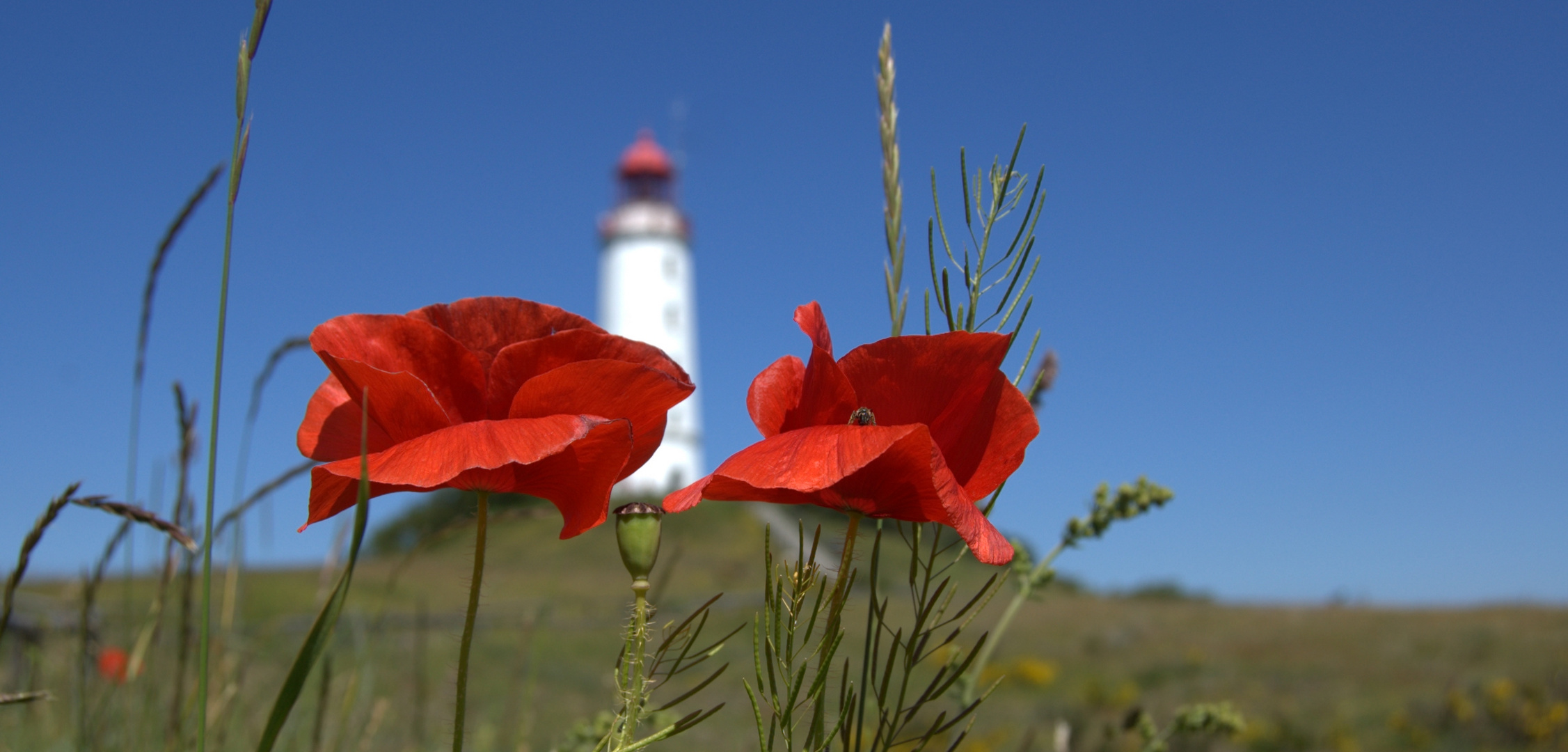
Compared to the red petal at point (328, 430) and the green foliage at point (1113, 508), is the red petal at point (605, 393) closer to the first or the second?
the red petal at point (328, 430)

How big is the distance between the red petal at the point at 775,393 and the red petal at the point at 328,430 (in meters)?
0.34

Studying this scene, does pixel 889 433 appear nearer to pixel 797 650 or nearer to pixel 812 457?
pixel 812 457

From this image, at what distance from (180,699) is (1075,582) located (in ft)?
88.0

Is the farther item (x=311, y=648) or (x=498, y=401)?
(x=498, y=401)

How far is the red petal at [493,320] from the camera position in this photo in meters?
0.82

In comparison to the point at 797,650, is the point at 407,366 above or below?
above

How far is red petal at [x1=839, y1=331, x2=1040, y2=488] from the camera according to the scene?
72cm

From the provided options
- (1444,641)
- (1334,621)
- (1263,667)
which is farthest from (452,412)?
(1334,621)

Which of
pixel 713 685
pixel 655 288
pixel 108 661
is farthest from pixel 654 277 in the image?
pixel 108 661

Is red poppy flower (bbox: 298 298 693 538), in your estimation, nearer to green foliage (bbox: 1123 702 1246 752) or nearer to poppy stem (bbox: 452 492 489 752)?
poppy stem (bbox: 452 492 489 752)

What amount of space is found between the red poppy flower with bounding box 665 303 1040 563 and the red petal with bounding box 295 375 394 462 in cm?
33

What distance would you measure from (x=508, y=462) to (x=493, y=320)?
7.6 inches

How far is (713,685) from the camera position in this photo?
9.69 meters

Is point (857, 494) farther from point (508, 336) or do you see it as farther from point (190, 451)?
point (190, 451)
